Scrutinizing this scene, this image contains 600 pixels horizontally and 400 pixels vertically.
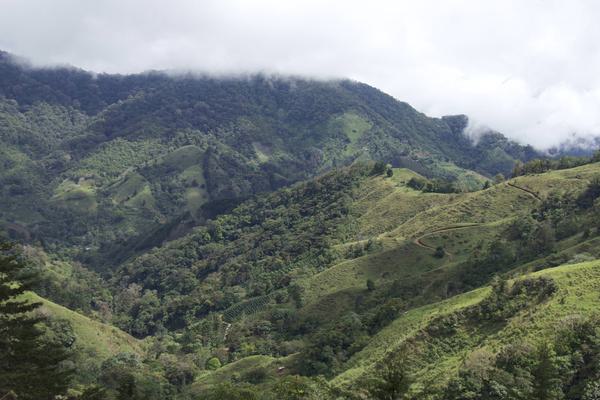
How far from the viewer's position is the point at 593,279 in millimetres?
58531

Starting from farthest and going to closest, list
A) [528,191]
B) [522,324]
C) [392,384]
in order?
[528,191]
[522,324]
[392,384]

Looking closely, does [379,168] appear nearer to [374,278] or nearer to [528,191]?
[528,191]

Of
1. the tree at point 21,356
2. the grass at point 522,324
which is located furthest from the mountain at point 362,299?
the tree at point 21,356

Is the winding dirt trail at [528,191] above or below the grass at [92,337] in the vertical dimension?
above

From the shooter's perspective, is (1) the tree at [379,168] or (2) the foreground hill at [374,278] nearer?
(2) the foreground hill at [374,278]

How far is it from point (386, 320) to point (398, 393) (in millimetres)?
51937

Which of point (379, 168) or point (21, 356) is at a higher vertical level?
point (379, 168)

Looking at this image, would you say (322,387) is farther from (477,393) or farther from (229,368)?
(229,368)

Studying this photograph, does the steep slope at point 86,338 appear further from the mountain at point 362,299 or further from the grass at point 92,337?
the mountain at point 362,299

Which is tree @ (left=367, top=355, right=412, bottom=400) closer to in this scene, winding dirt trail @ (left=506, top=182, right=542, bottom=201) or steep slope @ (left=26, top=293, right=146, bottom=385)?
steep slope @ (left=26, top=293, right=146, bottom=385)

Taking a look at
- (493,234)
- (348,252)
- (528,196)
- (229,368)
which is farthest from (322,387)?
(528,196)

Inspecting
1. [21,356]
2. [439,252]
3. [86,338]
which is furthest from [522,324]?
[86,338]

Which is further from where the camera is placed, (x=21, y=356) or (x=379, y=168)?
(x=379, y=168)

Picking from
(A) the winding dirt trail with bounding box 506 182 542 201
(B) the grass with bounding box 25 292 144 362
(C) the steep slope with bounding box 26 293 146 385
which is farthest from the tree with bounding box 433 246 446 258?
(B) the grass with bounding box 25 292 144 362
